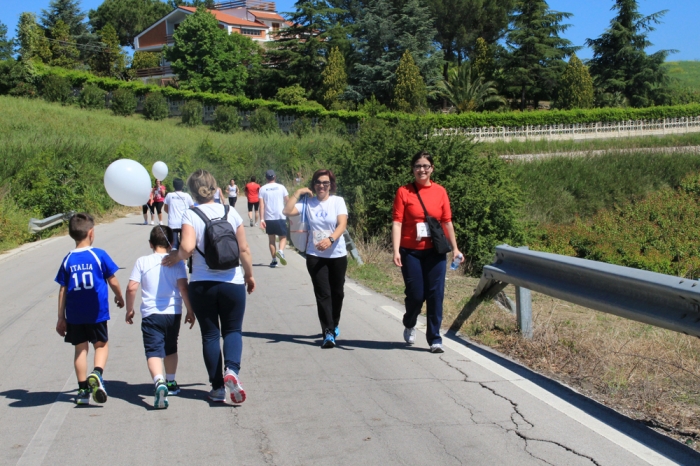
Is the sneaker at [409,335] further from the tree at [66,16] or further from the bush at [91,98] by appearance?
the tree at [66,16]

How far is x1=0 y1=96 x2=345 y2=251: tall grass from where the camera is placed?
77.4 ft

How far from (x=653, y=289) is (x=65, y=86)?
66595 mm

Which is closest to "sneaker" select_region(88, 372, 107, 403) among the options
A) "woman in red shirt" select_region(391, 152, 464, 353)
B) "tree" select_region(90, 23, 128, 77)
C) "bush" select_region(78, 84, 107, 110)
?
"woman in red shirt" select_region(391, 152, 464, 353)

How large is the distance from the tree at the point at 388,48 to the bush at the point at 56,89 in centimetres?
2564

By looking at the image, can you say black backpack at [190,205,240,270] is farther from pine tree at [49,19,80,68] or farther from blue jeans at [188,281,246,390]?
pine tree at [49,19,80,68]

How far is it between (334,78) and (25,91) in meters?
27.9

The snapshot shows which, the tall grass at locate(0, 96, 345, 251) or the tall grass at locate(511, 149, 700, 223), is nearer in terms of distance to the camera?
the tall grass at locate(0, 96, 345, 251)

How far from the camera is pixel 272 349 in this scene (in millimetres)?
7441

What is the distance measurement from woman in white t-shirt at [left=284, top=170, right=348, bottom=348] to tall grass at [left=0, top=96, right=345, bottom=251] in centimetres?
1223

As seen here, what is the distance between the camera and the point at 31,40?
70.5m

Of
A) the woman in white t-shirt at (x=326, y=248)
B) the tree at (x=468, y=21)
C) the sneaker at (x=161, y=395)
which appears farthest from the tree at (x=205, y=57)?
the sneaker at (x=161, y=395)

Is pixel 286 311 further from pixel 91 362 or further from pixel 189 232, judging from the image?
pixel 189 232

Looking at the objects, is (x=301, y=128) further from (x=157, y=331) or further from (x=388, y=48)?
(x=157, y=331)

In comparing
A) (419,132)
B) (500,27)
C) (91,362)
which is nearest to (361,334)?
(91,362)
